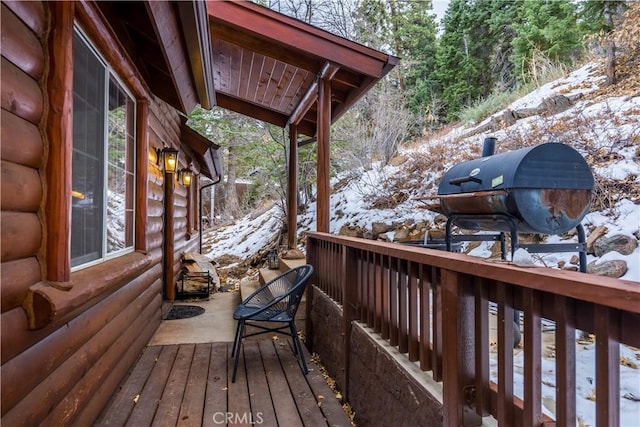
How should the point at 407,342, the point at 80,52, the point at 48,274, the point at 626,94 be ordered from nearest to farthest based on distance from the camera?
the point at 48,274, the point at 407,342, the point at 80,52, the point at 626,94

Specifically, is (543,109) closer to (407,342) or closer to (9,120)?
(407,342)

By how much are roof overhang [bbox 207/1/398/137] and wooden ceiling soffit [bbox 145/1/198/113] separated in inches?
42.6

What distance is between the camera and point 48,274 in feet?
5.62

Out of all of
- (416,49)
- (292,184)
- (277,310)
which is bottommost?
(277,310)

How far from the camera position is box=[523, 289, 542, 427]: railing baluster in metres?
1.11

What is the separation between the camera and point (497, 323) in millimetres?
1259

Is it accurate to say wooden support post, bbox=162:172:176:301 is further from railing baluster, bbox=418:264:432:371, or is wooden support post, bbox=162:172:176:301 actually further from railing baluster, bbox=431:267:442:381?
railing baluster, bbox=431:267:442:381

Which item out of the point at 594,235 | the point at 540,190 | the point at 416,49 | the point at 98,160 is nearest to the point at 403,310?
the point at 540,190

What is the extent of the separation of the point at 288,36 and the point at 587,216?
411 cm

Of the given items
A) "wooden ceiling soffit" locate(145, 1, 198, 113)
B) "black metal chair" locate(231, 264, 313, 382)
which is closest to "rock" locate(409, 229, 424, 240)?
"black metal chair" locate(231, 264, 313, 382)

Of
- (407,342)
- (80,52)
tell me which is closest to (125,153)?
(80,52)

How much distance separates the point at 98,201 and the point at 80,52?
3.03 ft

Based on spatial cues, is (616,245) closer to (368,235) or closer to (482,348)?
(482,348)

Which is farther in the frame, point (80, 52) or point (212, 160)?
point (212, 160)
